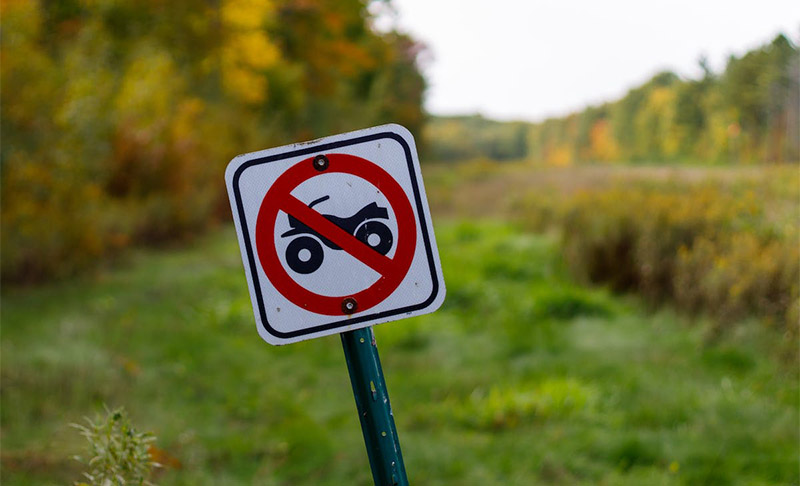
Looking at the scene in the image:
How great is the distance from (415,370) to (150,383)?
1.81 m

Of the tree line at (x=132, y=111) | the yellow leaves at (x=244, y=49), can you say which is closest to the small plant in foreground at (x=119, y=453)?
the tree line at (x=132, y=111)

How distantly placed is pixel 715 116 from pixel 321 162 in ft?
31.3

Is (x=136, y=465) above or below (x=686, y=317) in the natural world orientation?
above

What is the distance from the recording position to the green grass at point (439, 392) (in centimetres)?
377

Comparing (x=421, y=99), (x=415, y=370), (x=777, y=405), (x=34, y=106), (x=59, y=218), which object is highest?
(x=421, y=99)

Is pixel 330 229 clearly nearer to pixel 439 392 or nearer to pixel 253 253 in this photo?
pixel 253 253

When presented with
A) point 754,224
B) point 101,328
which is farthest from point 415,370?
point 754,224

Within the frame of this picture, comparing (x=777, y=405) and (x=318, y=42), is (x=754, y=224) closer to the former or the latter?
(x=777, y=405)

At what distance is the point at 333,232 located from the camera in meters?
1.73

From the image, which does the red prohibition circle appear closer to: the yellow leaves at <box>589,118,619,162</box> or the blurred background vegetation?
the blurred background vegetation

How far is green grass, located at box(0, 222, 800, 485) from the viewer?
377 cm

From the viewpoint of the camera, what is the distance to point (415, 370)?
5.57 m

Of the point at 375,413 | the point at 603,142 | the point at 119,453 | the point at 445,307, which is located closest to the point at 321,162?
the point at 375,413

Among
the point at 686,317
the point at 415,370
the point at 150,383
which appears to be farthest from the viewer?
the point at 686,317
